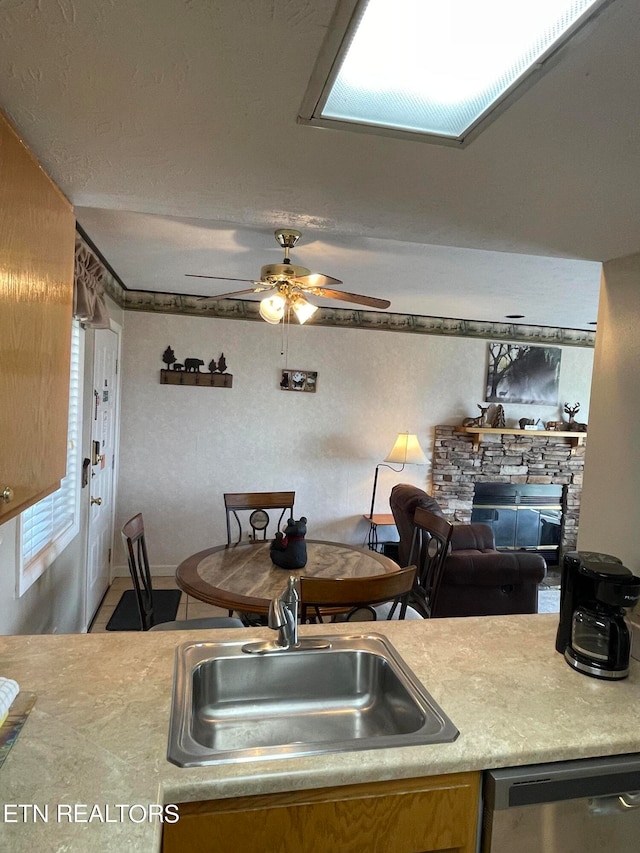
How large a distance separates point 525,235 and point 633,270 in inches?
18.0

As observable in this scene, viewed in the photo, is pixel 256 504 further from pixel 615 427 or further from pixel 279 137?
pixel 279 137

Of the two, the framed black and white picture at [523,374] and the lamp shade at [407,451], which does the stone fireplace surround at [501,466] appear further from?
the lamp shade at [407,451]

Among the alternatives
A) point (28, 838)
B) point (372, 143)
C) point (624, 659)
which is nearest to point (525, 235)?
point (372, 143)

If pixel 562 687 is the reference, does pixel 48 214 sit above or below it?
above

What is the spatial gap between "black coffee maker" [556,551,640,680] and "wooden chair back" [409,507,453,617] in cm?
143

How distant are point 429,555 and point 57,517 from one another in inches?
86.9

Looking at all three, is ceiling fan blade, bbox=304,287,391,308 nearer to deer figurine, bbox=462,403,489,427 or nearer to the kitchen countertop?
the kitchen countertop

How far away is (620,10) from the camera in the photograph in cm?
69

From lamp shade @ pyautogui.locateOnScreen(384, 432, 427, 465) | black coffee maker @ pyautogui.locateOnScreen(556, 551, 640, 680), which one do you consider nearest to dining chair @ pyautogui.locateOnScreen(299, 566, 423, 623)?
black coffee maker @ pyautogui.locateOnScreen(556, 551, 640, 680)

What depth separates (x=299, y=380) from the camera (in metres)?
4.64

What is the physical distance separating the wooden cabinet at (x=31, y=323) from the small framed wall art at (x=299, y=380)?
10.7 feet

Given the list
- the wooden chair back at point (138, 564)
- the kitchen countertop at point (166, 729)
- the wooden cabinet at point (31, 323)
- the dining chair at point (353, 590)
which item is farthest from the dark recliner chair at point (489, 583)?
the wooden cabinet at point (31, 323)

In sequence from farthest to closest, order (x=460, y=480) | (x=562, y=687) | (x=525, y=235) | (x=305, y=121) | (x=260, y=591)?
(x=460, y=480) < (x=260, y=591) < (x=525, y=235) < (x=562, y=687) < (x=305, y=121)

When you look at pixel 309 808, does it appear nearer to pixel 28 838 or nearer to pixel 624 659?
pixel 28 838
